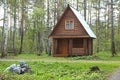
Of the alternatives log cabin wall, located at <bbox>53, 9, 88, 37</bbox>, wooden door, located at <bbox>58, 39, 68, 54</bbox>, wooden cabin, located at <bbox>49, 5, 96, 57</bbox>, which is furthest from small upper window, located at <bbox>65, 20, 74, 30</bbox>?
wooden door, located at <bbox>58, 39, 68, 54</bbox>

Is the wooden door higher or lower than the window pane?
lower

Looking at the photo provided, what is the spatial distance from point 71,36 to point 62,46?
7.46ft

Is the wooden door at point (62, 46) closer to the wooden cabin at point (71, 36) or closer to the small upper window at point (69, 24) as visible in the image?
the wooden cabin at point (71, 36)

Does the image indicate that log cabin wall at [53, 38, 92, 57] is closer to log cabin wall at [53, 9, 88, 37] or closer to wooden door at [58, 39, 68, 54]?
wooden door at [58, 39, 68, 54]

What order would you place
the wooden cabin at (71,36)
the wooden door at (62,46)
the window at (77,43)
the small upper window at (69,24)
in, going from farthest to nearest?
the wooden door at (62,46), the window at (77,43), the small upper window at (69,24), the wooden cabin at (71,36)

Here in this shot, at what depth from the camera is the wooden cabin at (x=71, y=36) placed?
29281 mm

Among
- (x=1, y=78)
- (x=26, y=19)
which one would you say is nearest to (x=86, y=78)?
(x=1, y=78)

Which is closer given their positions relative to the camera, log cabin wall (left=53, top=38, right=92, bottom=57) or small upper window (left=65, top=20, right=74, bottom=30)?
log cabin wall (left=53, top=38, right=92, bottom=57)

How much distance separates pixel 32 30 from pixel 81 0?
38.0 feet

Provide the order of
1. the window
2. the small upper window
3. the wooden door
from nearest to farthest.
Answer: the small upper window
the window
the wooden door

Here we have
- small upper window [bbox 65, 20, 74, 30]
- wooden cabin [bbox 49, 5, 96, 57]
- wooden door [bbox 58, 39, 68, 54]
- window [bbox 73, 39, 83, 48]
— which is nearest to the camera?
wooden cabin [bbox 49, 5, 96, 57]

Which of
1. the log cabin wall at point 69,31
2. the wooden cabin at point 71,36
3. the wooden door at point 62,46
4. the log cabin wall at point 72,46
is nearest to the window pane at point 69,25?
the wooden cabin at point 71,36

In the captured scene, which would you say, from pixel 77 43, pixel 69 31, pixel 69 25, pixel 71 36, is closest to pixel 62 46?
pixel 77 43

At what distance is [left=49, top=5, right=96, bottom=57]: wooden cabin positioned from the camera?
2928cm
